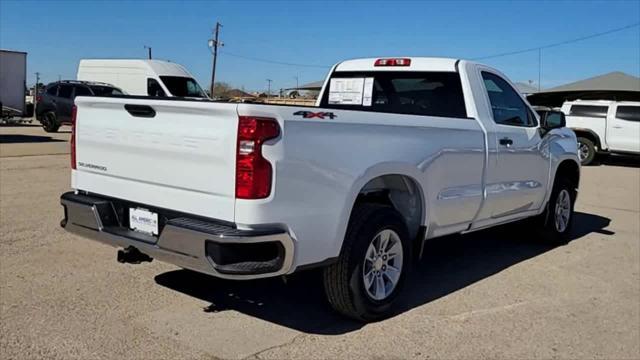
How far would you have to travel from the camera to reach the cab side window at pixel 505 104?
6.12 metres

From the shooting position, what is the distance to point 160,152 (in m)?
3.99

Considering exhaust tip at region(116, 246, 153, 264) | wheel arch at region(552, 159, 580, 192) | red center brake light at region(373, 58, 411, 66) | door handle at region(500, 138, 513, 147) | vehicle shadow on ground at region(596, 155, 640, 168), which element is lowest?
exhaust tip at region(116, 246, 153, 264)

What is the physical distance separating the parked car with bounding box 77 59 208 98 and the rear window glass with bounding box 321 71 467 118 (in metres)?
19.7

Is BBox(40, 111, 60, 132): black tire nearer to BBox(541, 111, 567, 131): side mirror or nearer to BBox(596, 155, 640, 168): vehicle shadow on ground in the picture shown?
BBox(596, 155, 640, 168): vehicle shadow on ground

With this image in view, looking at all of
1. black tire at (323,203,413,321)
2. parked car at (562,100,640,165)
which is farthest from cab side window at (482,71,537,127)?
parked car at (562,100,640,165)

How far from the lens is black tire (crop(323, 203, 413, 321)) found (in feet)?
14.0

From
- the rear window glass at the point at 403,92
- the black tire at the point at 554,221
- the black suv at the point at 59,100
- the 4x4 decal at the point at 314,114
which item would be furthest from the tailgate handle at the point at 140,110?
the black suv at the point at 59,100

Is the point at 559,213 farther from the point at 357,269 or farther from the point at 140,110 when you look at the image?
the point at 140,110

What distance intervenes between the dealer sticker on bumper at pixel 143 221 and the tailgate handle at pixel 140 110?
25.4 inches

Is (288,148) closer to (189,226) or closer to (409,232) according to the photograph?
(189,226)

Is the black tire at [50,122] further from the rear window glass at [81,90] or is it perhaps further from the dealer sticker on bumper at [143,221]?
the dealer sticker on bumper at [143,221]

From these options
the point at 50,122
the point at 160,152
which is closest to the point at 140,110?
the point at 160,152

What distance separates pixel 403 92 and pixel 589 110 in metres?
16.4

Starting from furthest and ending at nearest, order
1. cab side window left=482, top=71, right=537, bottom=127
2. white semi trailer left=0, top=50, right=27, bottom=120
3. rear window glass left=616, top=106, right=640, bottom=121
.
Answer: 1. white semi trailer left=0, top=50, right=27, bottom=120
2. rear window glass left=616, top=106, right=640, bottom=121
3. cab side window left=482, top=71, right=537, bottom=127
